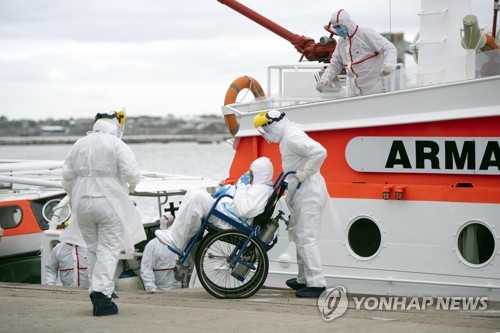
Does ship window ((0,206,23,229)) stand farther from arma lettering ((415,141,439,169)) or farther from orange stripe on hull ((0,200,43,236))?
arma lettering ((415,141,439,169))

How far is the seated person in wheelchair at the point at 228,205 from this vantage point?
31.9ft

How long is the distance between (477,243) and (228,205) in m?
2.74

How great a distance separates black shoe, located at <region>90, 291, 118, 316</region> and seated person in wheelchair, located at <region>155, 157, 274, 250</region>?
1.52 m

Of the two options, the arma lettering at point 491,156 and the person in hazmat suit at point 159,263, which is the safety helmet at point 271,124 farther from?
the person in hazmat suit at point 159,263

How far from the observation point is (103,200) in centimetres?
873

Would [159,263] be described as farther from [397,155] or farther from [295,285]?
[397,155]

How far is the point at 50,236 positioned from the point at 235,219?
19.9 ft

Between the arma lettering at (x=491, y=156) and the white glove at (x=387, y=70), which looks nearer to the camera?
the arma lettering at (x=491, y=156)

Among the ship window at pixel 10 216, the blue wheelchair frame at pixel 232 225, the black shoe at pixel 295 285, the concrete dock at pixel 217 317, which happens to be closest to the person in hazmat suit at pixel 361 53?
the blue wheelchair frame at pixel 232 225

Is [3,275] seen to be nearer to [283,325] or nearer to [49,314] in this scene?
[49,314]

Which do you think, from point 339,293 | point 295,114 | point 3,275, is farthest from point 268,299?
point 3,275

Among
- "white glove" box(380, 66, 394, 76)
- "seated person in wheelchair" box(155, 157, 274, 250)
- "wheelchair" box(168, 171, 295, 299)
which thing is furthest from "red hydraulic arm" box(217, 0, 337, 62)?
"wheelchair" box(168, 171, 295, 299)

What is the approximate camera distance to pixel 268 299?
9.83 meters

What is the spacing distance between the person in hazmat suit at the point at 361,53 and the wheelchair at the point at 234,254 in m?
2.14
